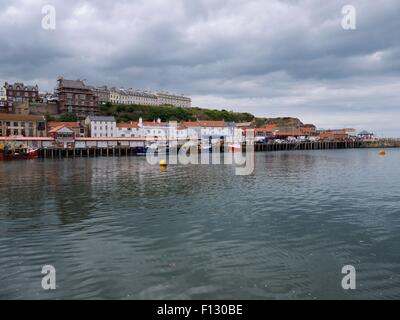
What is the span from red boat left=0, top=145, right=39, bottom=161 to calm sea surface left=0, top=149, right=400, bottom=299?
55582 mm

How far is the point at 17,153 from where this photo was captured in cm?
7956

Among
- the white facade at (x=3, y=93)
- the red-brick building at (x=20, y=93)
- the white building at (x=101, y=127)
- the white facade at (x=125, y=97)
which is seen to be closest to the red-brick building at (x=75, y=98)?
the red-brick building at (x=20, y=93)

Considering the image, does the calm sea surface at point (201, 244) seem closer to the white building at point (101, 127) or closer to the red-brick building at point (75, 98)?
the white building at point (101, 127)

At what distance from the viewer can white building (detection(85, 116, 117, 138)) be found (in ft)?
→ 388

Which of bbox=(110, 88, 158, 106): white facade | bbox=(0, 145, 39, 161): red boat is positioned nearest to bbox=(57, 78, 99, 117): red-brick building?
bbox=(110, 88, 158, 106): white facade

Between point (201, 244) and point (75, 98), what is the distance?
143m

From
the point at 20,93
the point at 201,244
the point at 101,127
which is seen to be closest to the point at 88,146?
the point at 101,127

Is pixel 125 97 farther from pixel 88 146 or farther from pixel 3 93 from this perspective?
pixel 88 146

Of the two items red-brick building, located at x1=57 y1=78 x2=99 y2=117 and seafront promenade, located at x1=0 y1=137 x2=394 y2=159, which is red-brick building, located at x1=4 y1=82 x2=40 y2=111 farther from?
seafront promenade, located at x1=0 y1=137 x2=394 y2=159

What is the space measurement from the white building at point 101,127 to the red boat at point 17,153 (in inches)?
1286

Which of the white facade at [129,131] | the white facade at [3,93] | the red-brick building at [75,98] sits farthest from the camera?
the red-brick building at [75,98]

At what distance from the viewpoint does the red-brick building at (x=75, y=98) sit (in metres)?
143

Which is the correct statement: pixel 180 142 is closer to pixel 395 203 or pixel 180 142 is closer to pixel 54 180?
pixel 54 180
